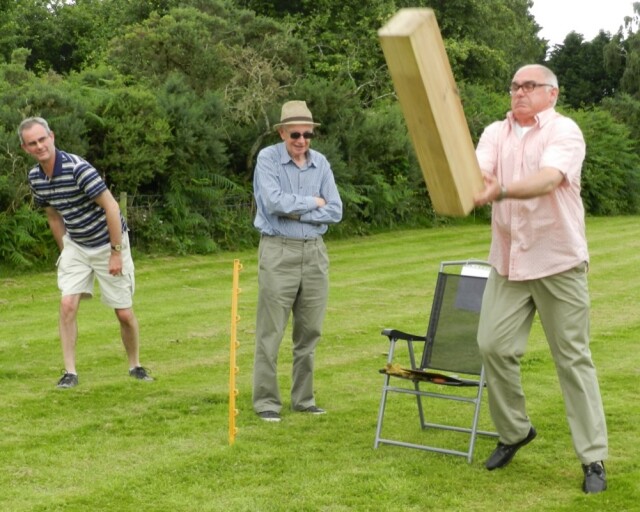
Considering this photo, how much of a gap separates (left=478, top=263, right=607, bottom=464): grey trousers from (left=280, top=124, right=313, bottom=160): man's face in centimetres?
209

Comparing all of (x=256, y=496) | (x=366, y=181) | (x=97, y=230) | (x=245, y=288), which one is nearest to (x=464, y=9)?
(x=366, y=181)

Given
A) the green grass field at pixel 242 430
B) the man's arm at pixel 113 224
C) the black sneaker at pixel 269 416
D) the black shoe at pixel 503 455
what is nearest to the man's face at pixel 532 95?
the black shoe at pixel 503 455

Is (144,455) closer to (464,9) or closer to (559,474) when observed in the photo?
(559,474)

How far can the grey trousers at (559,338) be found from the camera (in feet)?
20.9

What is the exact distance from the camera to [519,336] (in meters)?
6.57

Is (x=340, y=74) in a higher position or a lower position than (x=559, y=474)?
higher

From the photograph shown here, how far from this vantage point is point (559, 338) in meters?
6.41

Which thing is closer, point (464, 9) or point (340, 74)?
point (340, 74)

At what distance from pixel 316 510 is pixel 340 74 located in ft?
81.4

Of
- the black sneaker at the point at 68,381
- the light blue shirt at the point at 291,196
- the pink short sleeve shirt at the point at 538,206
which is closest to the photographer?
the pink short sleeve shirt at the point at 538,206

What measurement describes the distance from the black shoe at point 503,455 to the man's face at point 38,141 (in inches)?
161

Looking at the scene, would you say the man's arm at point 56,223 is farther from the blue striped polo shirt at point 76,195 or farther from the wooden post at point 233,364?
the wooden post at point 233,364

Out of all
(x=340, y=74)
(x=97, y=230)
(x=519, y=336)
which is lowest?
(x=519, y=336)

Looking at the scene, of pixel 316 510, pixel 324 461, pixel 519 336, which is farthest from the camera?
pixel 324 461
